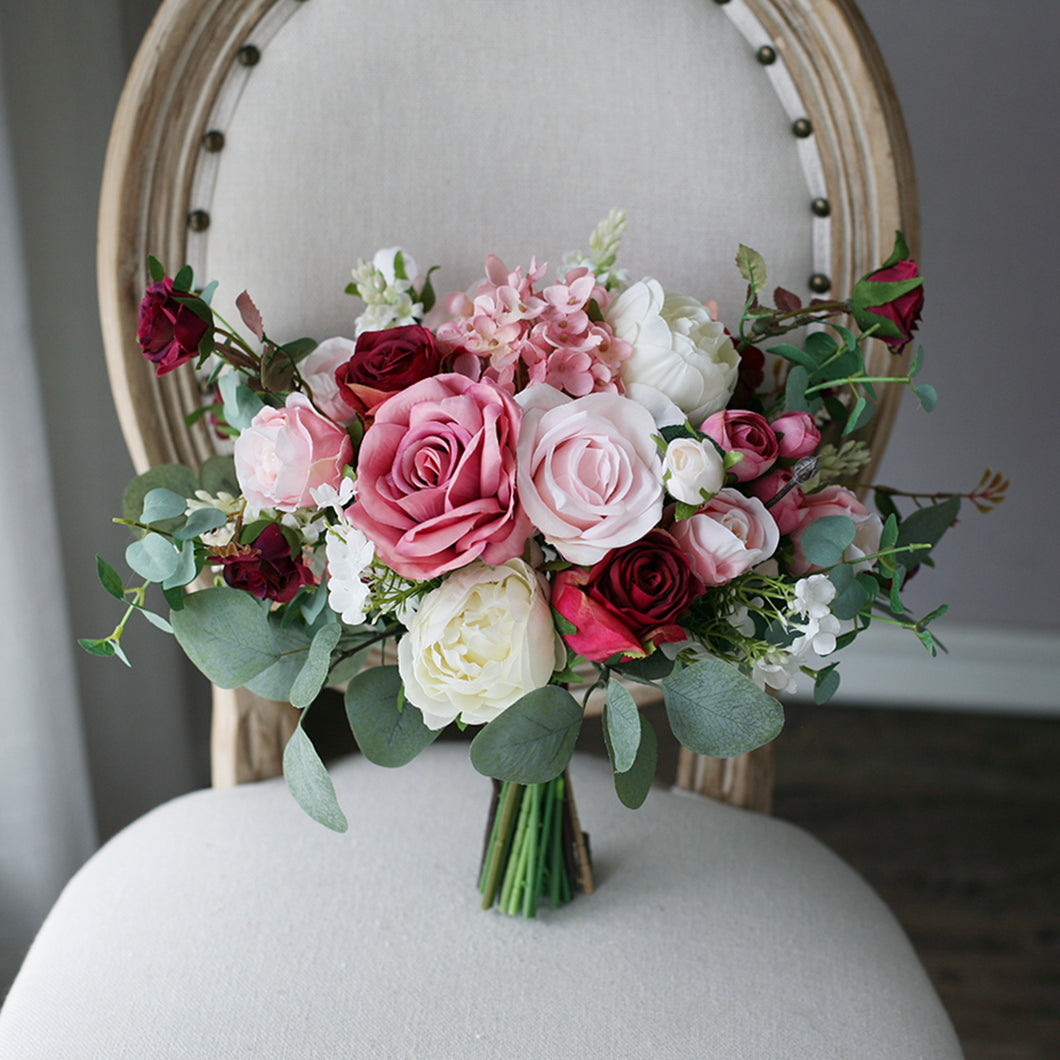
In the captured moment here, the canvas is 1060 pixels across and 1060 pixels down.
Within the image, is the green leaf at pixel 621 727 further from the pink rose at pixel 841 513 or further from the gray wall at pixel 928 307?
the gray wall at pixel 928 307

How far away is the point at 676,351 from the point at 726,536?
10cm

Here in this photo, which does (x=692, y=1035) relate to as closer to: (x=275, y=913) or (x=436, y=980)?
(x=436, y=980)

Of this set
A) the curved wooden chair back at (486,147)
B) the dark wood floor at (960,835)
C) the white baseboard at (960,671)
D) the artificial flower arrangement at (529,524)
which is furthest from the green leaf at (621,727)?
the white baseboard at (960,671)

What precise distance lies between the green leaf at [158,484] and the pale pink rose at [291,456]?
0.35 ft

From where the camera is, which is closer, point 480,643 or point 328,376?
point 480,643

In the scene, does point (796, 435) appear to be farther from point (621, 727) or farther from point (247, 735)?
point (247, 735)

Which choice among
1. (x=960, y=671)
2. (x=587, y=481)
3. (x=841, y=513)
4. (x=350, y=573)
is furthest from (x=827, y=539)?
(x=960, y=671)

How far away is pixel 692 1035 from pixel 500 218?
0.52 metres

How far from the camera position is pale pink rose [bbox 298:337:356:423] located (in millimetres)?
521

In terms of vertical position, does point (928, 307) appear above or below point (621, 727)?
above

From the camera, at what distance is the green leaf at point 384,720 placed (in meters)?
0.50

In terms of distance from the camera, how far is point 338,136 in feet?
2.10

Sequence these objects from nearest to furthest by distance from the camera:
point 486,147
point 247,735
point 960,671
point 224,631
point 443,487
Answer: point 443,487 < point 224,631 < point 486,147 < point 247,735 < point 960,671

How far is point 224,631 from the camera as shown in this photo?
0.53 meters
